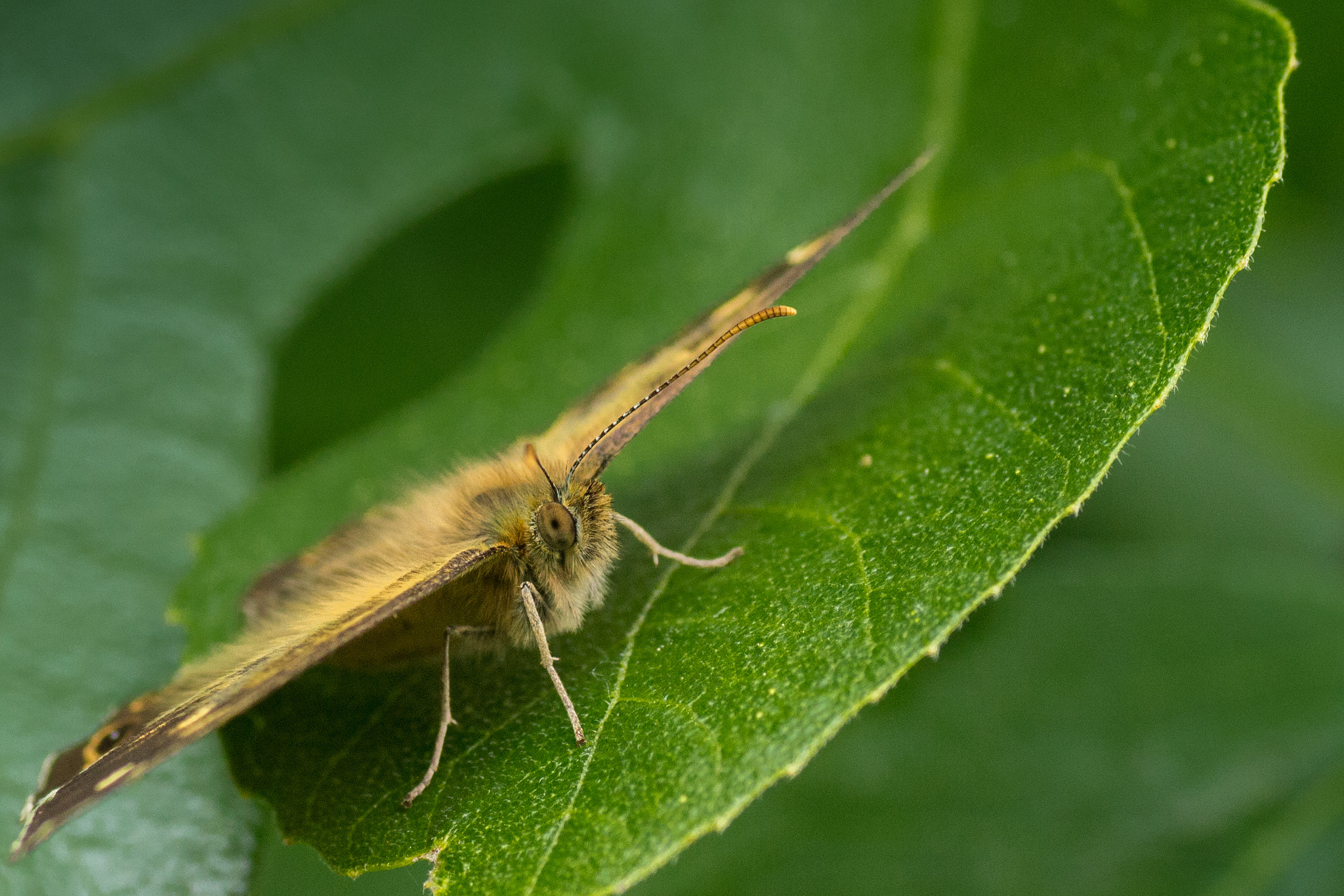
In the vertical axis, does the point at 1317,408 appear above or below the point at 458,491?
below

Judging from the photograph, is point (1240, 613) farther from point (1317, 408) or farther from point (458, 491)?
point (458, 491)

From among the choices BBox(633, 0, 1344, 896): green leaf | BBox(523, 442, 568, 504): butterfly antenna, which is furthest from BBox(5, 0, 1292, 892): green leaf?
BBox(633, 0, 1344, 896): green leaf

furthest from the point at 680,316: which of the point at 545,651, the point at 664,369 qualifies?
the point at 545,651

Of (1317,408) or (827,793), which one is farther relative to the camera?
(1317,408)

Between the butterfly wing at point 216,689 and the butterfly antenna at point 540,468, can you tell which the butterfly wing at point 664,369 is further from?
the butterfly wing at point 216,689

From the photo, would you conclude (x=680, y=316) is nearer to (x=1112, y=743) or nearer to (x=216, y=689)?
(x=216, y=689)

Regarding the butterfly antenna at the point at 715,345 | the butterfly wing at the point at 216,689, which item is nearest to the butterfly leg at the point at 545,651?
the butterfly wing at the point at 216,689

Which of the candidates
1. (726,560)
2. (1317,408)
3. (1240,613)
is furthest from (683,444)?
(1317,408)
